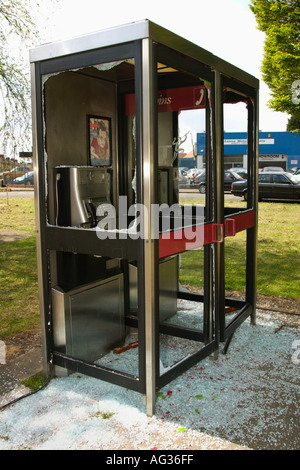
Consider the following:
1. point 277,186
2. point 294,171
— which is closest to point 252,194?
point 277,186

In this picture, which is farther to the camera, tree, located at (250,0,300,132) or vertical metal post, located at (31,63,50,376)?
tree, located at (250,0,300,132)

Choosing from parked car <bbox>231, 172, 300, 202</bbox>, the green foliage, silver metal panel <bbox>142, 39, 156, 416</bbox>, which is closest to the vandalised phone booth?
silver metal panel <bbox>142, 39, 156, 416</bbox>

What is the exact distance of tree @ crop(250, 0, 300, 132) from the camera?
53.5 ft

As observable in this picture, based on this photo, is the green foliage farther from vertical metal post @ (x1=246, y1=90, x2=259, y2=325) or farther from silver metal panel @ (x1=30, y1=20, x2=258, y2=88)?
silver metal panel @ (x1=30, y1=20, x2=258, y2=88)

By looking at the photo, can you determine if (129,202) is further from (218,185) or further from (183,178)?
(218,185)

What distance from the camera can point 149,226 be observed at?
2.45 metres

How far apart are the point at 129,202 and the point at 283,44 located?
1520 centimetres

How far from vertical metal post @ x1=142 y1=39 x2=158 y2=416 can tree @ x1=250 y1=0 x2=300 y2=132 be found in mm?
15644

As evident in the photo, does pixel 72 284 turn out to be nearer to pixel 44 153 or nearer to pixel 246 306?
pixel 44 153

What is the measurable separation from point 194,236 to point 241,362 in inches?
42.5

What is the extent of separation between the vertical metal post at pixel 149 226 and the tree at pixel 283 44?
616 inches

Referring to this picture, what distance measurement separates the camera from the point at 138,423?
2490 millimetres

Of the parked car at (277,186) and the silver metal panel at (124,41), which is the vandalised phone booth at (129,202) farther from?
the parked car at (277,186)
